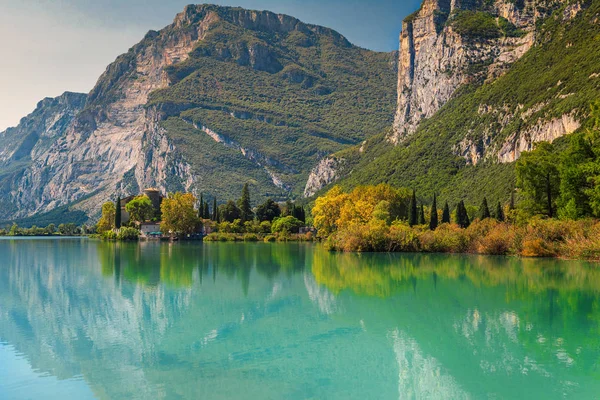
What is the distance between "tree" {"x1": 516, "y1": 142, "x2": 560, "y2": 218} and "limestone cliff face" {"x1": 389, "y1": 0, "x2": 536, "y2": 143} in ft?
347

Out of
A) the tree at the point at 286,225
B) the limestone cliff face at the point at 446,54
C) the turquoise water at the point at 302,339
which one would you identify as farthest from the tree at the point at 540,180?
the limestone cliff face at the point at 446,54

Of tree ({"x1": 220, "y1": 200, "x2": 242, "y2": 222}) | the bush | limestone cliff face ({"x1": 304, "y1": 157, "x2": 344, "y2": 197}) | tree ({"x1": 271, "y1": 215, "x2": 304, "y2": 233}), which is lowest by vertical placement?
the bush

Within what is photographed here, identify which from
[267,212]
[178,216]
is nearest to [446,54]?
[267,212]

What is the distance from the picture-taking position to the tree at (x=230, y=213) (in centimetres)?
9738

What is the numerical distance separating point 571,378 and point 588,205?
32.1 m

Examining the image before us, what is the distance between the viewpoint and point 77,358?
11.6 m

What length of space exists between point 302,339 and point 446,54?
166 meters

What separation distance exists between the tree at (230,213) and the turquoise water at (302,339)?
239ft

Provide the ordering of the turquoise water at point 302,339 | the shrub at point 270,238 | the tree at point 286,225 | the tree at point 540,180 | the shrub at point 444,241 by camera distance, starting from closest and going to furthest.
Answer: the turquoise water at point 302,339 → the tree at point 540,180 → the shrub at point 444,241 → the shrub at point 270,238 → the tree at point 286,225

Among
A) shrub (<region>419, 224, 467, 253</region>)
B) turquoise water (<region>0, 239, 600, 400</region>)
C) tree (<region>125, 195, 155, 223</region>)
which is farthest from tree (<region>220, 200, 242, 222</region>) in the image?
turquoise water (<region>0, 239, 600, 400</region>)

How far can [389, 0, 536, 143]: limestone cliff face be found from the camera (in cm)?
14800

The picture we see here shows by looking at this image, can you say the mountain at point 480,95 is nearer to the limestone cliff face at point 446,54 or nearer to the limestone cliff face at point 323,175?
the limestone cliff face at point 446,54

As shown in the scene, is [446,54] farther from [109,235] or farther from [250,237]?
[109,235]

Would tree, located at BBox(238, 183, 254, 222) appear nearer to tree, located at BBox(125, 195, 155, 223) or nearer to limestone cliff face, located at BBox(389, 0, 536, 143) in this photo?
tree, located at BBox(125, 195, 155, 223)
